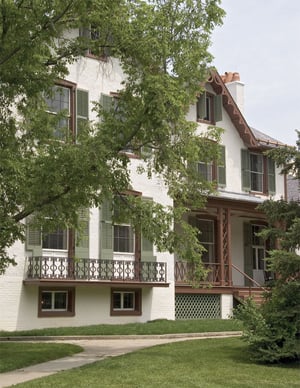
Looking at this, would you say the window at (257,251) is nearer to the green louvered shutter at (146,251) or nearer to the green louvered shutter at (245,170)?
the green louvered shutter at (245,170)

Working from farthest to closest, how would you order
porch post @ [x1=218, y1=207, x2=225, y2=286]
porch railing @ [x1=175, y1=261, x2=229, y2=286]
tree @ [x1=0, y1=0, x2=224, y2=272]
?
porch post @ [x1=218, y1=207, x2=225, y2=286] → porch railing @ [x1=175, y1=261, x2=229, y2=286] → tree @ [x1=0, y1=0, x2=224, y2=272]

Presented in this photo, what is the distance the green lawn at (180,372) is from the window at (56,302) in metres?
7.46

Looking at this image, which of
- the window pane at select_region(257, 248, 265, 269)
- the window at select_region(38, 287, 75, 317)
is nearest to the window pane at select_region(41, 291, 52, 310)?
the window at select_region(38, 287, 75, 317)

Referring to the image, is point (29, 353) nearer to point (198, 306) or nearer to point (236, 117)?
point (198, 306)

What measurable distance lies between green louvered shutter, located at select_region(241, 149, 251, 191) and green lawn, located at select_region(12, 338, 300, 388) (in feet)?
50.3

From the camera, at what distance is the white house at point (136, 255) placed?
19.9 metres

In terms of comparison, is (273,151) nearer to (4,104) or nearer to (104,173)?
(104,173)

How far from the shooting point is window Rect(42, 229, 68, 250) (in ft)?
66.9

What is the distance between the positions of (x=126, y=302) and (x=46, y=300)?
3256mm

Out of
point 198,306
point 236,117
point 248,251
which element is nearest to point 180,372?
point 198,306

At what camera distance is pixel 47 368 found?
39.1 feet

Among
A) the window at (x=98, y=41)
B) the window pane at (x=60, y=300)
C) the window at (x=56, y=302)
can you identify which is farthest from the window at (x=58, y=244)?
the window at (x=98, y=41)

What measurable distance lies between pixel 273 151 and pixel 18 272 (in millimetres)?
9405

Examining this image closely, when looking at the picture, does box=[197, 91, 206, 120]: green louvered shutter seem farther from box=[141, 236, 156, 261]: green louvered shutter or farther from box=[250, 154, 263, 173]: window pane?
box=[141, 236, 156, 261]: green louvered shutter
